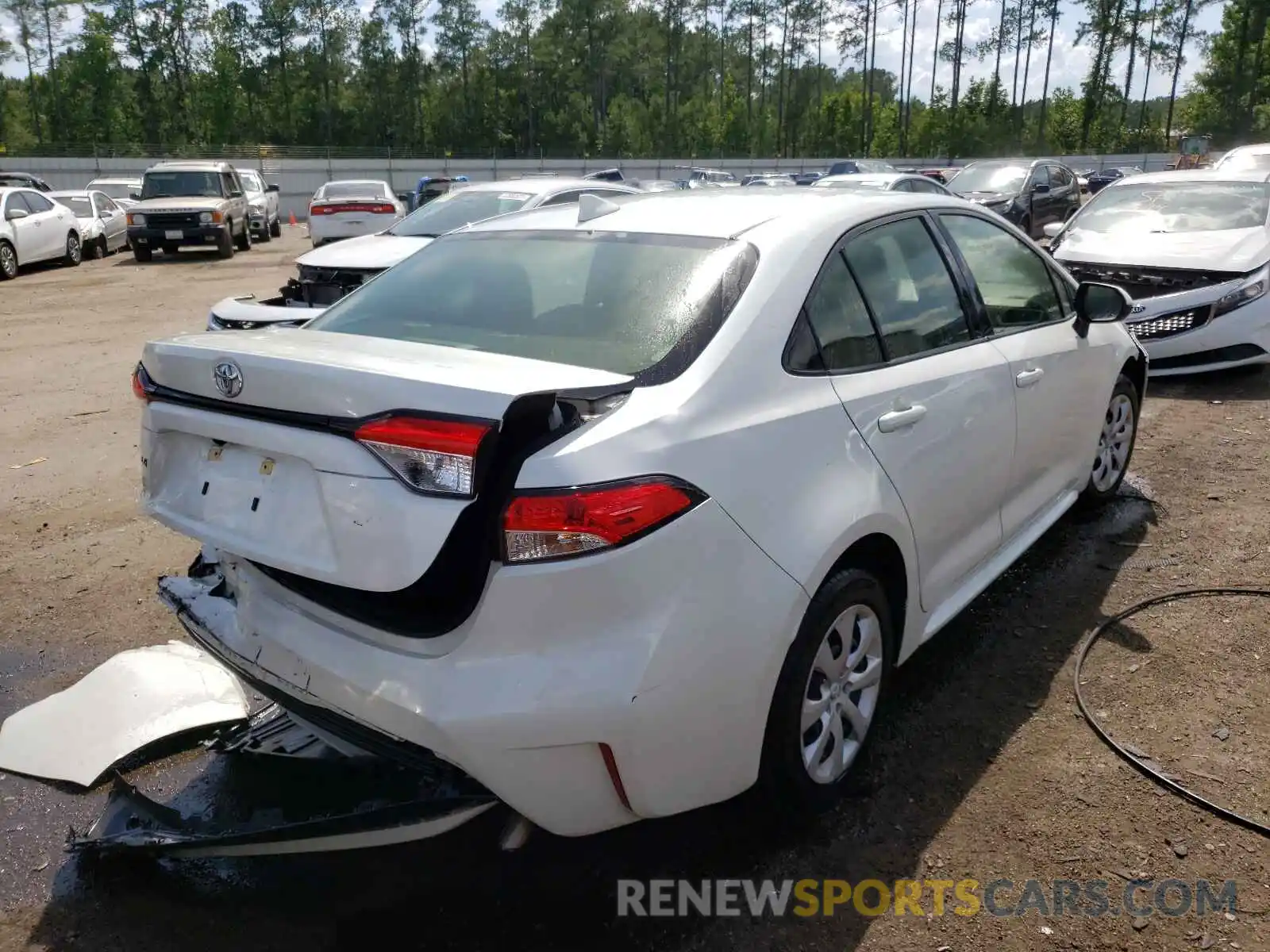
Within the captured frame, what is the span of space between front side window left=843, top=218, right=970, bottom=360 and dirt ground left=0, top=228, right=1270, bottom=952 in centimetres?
125

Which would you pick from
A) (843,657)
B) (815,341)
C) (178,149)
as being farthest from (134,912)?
(178,149)

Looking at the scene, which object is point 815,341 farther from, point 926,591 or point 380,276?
point 380,276

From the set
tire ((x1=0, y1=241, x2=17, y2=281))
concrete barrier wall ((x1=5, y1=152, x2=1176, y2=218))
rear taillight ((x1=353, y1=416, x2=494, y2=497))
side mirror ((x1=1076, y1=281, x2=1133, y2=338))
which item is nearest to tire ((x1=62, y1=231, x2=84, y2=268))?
tire ((x1=0, y1=241, x2=17, y2=281))

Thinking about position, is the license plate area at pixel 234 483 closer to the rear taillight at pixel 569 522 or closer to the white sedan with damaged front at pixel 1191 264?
the rear taillight at pixel 569 522

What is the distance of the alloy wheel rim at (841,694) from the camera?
2766 mm

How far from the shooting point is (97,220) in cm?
2091

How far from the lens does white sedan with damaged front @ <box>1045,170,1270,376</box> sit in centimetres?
779

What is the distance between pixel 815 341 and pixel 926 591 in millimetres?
944

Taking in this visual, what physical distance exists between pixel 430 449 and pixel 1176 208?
30.4 ft

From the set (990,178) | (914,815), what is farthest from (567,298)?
(990,178)

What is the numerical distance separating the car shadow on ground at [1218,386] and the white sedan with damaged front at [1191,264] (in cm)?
18

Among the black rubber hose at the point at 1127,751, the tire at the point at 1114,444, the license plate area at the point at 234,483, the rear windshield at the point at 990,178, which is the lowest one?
the black rubber hose at the point at 1127,751

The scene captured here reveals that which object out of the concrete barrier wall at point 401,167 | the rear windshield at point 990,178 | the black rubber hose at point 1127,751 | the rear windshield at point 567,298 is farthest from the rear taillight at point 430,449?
the concrete barrier wall at point 401,167

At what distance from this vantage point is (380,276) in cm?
358
